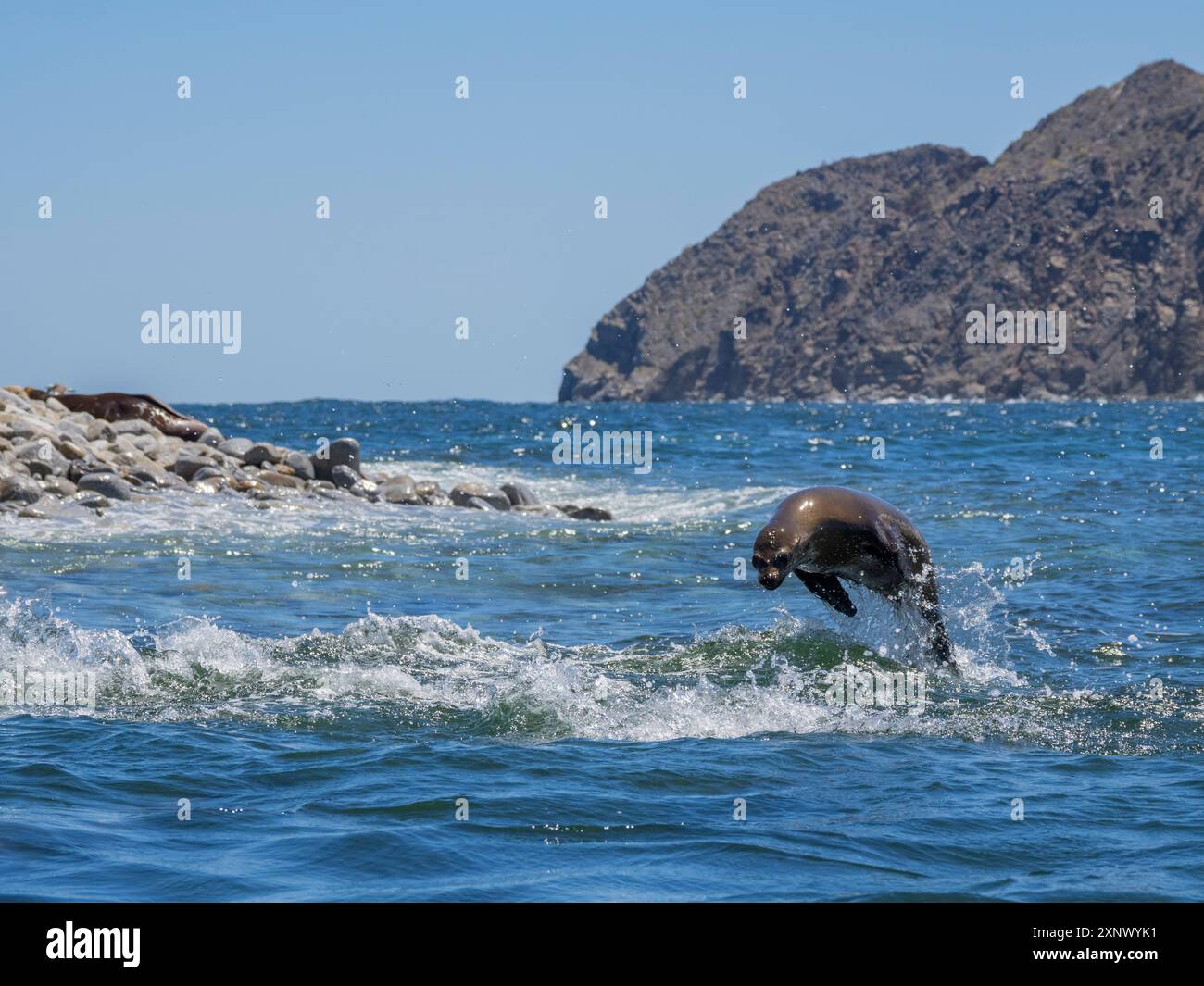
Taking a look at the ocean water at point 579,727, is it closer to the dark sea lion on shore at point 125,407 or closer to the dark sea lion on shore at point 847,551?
the dark sea lion on shore at point 847,551

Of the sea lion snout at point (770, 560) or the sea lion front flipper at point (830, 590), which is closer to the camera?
the sea lion snout at point (770, 560)

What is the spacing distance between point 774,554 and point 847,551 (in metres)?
0.74

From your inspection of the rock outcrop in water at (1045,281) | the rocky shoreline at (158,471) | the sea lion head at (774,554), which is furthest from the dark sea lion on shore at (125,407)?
the rock outcrop in water at (1045,281)

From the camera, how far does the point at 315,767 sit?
657 centimetres

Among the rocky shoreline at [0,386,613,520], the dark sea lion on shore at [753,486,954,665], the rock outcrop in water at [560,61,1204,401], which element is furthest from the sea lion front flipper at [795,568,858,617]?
the rock outcrop in water at [560,61,1204,401]

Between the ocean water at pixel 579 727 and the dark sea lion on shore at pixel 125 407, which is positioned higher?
the dark sea lion on shore at pixel 125 407

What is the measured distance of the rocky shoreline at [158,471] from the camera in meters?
18.6

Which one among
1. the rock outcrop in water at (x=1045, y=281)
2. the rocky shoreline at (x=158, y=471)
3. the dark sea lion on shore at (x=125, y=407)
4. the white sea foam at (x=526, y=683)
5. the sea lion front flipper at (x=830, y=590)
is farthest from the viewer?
the rock outcrop in water at (x=1045, y=281)

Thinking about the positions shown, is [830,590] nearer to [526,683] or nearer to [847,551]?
[847,551]

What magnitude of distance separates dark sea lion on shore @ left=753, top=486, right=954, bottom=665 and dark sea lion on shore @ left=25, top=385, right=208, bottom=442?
699 inches

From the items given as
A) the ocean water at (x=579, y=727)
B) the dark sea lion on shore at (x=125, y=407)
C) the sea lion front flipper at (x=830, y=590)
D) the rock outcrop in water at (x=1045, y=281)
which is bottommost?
the ocean water at (x=579, y=727)

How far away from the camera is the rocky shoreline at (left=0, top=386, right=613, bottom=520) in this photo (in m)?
18.6
